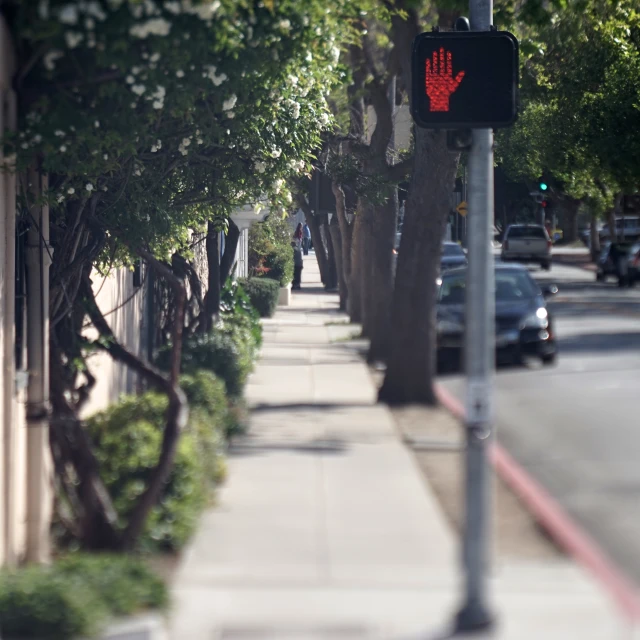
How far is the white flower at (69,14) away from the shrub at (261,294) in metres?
23.2

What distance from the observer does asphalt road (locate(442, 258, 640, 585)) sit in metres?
8.84

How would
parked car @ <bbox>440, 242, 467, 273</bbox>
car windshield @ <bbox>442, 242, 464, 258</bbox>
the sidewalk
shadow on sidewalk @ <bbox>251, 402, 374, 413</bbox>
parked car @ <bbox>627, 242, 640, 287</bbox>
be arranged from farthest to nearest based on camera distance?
parked car @ <bbox>627, 242, 640, 287</bbox>, car windshield @ <bbox>442, 242, 464, 258</bbox>, parked car @ <bbox>440, 242, 467, 273</bbox>, shadow on sidewalk @ <bbox>251, 402, 374, 413</bbox>, the sidewalk

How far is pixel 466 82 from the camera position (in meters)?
6.25

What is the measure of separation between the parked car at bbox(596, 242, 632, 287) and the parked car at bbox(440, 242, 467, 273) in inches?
256

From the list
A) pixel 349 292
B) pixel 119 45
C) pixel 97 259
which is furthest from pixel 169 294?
pixel 119 45

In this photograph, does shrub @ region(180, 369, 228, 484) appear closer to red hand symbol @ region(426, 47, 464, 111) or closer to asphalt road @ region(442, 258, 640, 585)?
asphalt road @ region(442, 258, 640, 585)

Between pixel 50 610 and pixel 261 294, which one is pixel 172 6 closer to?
pixel 50 610

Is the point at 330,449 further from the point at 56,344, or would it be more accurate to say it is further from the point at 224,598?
the point at 224,598

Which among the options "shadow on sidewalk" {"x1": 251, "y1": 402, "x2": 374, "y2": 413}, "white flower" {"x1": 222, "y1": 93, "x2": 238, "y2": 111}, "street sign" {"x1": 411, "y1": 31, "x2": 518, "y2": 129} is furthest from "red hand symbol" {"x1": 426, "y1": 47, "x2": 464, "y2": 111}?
"shadow on sidewalk" {"x1": 251, "y1": 402, "x2": 374, "y2": 413}

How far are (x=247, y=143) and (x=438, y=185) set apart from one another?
423 cm

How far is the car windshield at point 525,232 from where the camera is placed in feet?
168

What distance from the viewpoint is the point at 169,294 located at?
19.3m

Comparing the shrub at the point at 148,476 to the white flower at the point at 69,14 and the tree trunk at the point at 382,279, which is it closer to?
the white flower at the point at 69,14

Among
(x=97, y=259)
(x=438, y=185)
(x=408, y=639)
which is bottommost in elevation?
(x=408, y=639)
